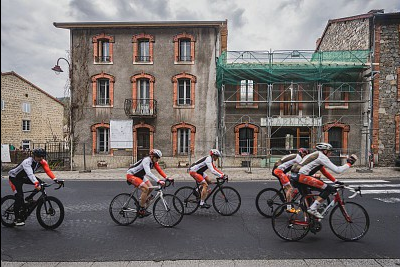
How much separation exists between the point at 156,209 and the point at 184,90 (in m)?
12.5

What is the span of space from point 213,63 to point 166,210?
43.3 feet

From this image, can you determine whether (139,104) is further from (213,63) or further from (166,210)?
(166,210)

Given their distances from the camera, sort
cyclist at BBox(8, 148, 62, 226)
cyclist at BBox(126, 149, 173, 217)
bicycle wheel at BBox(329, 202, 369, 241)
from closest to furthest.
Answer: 1. bicycle wheel at BBox(329, 202, 369, 241)
2. cyclist at BBox(8, 148, 62, 226)
3. cyclist at BBox(126, 149, 173, 217)

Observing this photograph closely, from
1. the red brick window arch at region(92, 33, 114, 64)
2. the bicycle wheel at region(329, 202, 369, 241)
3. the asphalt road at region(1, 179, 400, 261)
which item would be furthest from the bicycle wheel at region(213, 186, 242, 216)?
the red brick window arch at region(92, 33, 114, 64)

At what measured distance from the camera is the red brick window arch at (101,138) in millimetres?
17359

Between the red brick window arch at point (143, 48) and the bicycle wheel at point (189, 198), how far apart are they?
12710 millimetres

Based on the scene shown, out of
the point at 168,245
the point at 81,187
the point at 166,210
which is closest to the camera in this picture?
the point at 168,245

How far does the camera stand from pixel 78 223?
592cm

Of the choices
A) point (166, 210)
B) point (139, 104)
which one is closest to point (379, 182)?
point (166, 210)

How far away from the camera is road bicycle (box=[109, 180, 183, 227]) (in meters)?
5.66

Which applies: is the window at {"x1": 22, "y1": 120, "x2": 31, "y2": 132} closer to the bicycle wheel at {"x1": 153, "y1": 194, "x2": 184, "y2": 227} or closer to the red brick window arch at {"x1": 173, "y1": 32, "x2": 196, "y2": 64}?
the red brick window arch at {"x1": 173, "y1": 32, "x2": 196, "y2": 64}

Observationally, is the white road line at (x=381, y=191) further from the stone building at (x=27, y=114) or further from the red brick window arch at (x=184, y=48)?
the stone building at (x=27, y=114)

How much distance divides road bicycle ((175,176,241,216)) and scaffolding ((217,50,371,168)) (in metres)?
10.2

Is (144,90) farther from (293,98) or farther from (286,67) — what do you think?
(293,98)
